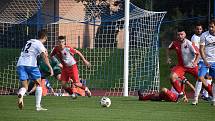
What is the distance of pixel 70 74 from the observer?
68.3 feet

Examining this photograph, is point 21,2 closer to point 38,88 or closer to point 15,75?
point 15,75

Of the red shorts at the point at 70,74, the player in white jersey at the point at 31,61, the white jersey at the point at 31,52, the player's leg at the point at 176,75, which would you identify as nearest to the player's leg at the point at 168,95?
the player's leg at the point at 176,75

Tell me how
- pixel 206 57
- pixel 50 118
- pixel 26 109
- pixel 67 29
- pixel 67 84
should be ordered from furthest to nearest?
pixel 67 29 < pixel 67 84 < pixel 206 57 < pixel 26 109 < pixel 50 118

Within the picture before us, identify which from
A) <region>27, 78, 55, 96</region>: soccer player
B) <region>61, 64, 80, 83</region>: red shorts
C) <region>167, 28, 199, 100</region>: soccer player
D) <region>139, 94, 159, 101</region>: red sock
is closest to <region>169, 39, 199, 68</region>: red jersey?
<region>167, 28, 199, 100</region>: soccer player

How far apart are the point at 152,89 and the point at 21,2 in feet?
20.7

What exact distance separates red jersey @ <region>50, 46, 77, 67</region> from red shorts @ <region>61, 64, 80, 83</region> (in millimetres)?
125

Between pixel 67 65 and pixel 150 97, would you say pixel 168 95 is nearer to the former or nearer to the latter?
pixel 150 97

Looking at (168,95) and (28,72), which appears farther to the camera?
(168,95)

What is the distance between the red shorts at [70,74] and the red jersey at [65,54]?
125 millimetres

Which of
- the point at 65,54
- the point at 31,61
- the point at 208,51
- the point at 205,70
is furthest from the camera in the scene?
the point at 65,54

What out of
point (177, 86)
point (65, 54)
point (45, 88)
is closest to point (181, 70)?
point (177, 86)

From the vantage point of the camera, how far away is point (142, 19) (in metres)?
24.4

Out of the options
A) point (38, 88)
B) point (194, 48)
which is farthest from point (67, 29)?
point (38, 88)

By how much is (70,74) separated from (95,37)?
723cm
